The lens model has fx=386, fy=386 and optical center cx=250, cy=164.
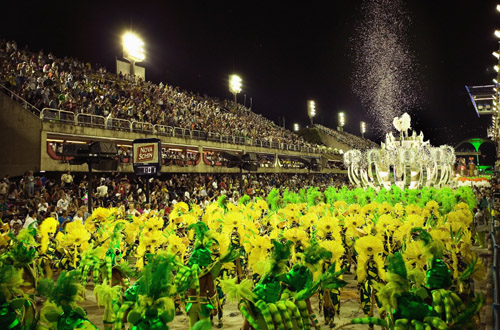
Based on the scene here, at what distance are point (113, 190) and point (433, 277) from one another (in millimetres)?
15262

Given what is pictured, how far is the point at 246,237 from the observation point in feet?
22.5

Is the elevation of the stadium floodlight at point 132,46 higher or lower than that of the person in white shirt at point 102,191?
higher

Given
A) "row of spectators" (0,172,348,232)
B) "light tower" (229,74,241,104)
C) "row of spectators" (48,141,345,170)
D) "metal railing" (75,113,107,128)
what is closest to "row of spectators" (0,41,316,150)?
"metal railing" (75,113,107,128)

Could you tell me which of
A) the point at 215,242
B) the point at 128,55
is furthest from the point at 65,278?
the point at 128,55

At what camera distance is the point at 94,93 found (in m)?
21.2

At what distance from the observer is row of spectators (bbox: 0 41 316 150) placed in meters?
17.8

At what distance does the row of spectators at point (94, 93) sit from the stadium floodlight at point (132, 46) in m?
7.05

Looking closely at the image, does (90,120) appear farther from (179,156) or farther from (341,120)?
(341,120)

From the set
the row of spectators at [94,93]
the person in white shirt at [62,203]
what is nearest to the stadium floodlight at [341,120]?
the row of spectators at [94,93]

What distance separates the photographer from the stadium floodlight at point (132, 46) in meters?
35.1

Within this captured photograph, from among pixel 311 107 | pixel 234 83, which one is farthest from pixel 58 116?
pixel 311 107

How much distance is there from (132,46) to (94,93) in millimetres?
15971

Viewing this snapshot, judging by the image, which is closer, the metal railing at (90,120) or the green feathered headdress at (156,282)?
the green feathered headdress at (156,282)

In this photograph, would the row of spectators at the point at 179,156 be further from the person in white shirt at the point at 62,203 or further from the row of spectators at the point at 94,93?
the person in white shirt at the point at 62,203
